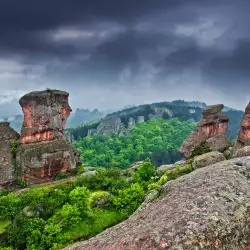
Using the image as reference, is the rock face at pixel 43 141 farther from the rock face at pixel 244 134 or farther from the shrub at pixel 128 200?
the rock face at pixel 244 134

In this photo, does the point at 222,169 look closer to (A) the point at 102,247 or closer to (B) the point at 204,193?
(B) the point at 204,193

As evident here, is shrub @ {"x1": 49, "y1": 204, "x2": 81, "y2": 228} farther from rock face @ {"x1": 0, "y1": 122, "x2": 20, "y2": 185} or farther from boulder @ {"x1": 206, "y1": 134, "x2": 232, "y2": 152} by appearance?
boulder @ {"x1": 206, "y1": 134, "x2": 232, "y2": 152}

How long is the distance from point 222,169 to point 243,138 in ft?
137

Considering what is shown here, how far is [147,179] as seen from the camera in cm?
4672

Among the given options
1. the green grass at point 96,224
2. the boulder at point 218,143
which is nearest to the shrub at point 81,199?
the green grass at point 96,224

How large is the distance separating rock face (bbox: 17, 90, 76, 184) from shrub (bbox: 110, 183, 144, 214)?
19721 millimetres

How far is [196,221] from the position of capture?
804cm

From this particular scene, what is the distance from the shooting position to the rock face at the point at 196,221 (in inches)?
305

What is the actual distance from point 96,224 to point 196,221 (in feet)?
89.8

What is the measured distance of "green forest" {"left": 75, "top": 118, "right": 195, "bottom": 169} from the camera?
125688 millimetres

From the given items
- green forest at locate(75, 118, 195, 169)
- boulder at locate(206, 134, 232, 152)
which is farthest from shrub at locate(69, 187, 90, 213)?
green forest at locate(75, 118, 195, 169)

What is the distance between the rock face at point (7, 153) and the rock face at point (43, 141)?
1477mm

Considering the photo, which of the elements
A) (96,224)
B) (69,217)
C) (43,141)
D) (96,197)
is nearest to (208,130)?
(96,197)

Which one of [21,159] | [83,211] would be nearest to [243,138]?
[83,211]
